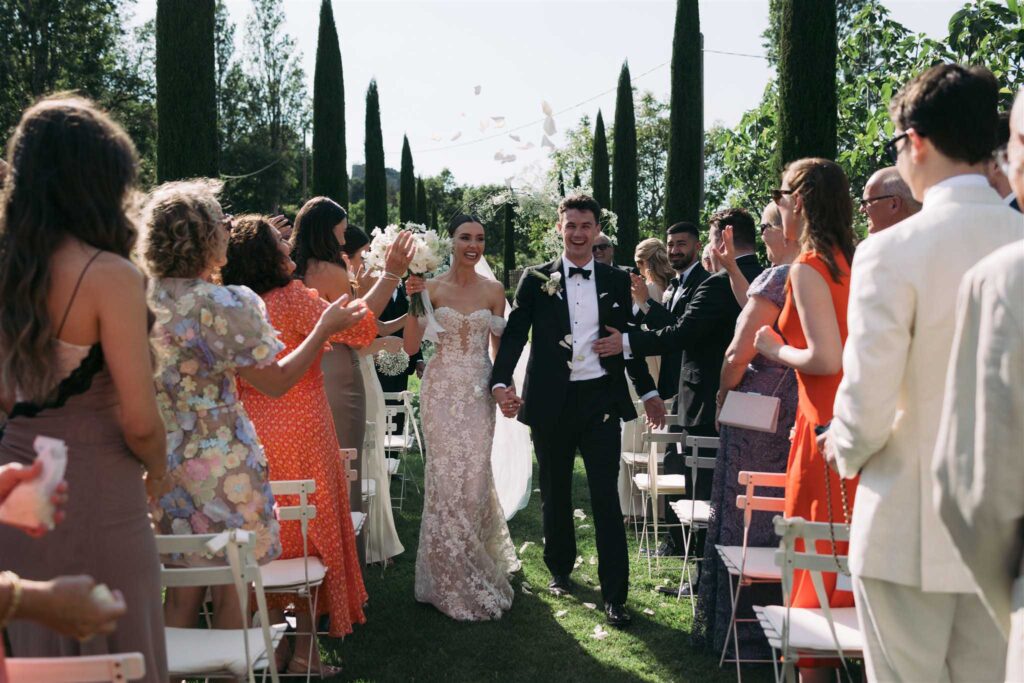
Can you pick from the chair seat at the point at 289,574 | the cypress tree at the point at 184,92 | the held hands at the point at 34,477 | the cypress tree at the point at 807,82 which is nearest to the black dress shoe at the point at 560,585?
the chair seat at the point at 289,574

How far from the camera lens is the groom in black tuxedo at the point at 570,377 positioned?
19.1ft

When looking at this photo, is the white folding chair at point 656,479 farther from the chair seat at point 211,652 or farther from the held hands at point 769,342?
the chair seat at point 211,652

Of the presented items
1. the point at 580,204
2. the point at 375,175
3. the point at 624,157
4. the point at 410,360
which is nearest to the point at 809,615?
the point at 580,204

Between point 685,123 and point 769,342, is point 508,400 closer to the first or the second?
point 769,342

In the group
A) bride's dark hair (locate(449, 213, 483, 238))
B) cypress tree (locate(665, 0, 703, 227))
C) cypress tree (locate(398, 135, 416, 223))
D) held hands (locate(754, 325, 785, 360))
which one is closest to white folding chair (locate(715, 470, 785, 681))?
held hands (locate(754, 325, 785, 360))

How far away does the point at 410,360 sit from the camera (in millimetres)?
9000

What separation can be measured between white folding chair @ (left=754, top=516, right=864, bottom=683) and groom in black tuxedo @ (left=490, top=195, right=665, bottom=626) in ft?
8.11

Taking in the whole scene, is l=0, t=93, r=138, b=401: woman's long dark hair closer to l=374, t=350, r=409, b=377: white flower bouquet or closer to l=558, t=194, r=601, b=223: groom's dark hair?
l=558, t=194, r=601, b=223: groom's dark hair

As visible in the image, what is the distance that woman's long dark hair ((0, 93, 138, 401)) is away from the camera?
2311mm

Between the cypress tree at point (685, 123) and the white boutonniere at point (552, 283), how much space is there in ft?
48.3

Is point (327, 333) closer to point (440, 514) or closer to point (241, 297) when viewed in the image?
point (241, 297)

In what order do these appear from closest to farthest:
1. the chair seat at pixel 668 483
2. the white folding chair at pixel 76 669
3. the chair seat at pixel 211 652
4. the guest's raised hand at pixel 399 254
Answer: the white folding chair at pixel 76 669
the chair seat at pixel 211 652
the guest's raised hand at pixel 399 254
the chair seat at pixel 668 483

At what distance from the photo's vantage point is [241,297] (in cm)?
352

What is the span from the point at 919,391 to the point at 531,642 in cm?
333
